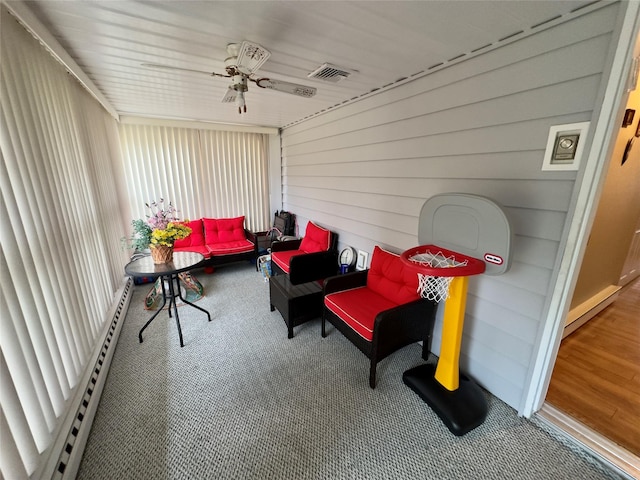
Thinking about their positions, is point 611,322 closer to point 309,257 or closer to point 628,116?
point 628,116

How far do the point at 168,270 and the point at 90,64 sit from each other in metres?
1.76

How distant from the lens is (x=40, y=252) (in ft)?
4.75

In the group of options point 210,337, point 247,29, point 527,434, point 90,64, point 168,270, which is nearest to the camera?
point 247,29

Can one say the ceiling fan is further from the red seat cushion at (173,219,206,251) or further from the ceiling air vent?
the red seat cushion at (173,219,206,251)

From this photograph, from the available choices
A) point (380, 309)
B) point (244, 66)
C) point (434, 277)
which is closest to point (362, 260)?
point (380, 309)

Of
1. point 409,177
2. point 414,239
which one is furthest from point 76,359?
point 409,177

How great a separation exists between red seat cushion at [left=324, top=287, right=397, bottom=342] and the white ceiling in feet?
6.38

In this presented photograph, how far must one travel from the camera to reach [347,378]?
2070 millimetres

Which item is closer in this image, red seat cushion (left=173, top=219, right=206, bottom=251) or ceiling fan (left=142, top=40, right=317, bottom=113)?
ceiling fan (left=142, top=40, right=317, bottom=113)

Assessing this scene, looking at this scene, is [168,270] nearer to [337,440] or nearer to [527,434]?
[337,440]

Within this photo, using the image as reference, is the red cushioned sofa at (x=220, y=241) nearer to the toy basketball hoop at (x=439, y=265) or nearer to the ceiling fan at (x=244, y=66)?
the ceiling fan at (x=244, y=66)

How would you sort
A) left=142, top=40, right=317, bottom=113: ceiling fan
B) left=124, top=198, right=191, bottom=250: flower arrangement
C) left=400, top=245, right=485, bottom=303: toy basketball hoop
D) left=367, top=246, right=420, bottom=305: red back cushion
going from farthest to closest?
1. left=124, top=198, right=191, bottom=250: flower arrangement
2. left=367, top=246, right=420, bottom=305: red back cushion
3. left=142, top=40, right=317, bottom=113: ceiling fan
4. left=400, top=245, right=485, bottom=303: toy basketball hoop

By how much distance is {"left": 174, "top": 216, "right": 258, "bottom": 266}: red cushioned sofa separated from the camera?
3.96 metres

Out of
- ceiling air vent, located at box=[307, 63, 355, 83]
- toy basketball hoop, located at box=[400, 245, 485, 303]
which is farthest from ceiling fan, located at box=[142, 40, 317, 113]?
toy basketball hoop, located at box=[400, 245, 485, 303]
